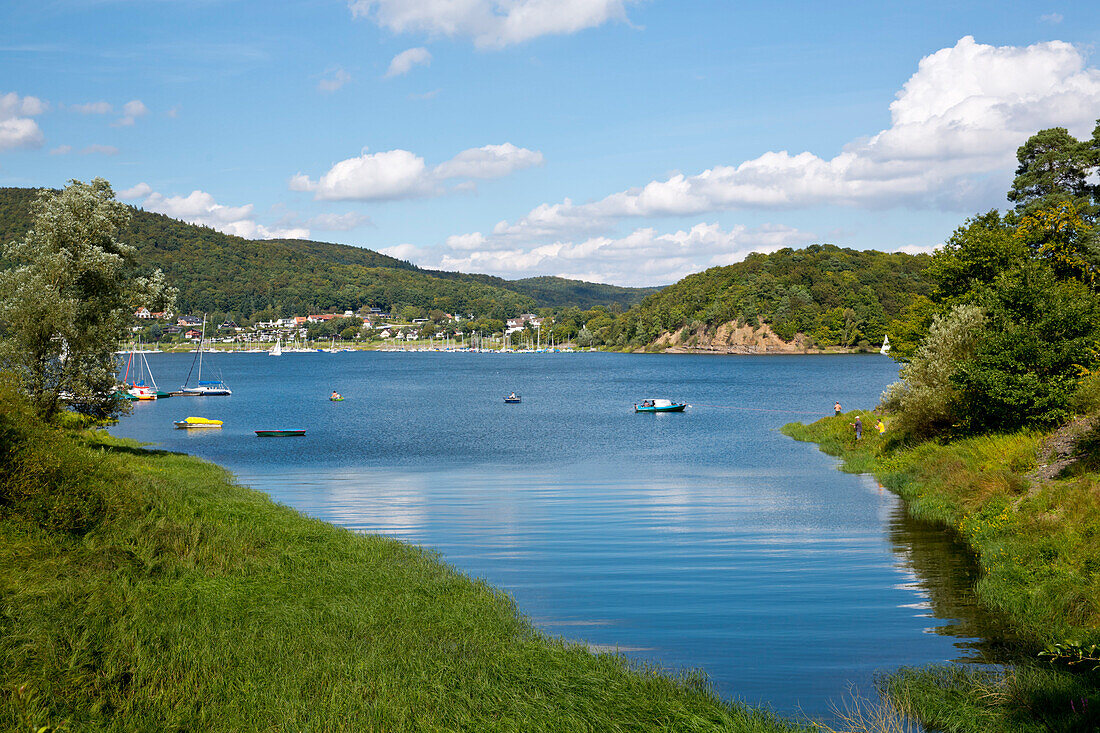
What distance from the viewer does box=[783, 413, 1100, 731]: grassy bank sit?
37.6 ft

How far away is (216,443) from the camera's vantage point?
55.8 m

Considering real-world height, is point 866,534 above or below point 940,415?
below

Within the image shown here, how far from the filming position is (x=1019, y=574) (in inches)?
691

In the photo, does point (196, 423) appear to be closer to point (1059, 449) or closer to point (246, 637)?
point (246, 637)

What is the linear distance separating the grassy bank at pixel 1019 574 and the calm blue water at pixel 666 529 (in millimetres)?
957

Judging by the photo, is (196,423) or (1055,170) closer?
(1055,170)

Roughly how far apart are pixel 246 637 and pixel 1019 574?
15.2 metres

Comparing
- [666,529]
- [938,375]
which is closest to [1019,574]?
[666,529]

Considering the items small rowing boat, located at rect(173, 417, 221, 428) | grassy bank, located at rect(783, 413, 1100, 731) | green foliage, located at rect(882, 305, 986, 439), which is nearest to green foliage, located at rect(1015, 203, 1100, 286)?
green foliage, located at rect(882, 305, 986, 439)

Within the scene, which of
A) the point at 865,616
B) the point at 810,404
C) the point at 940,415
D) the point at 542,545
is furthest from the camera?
the point at 810,404

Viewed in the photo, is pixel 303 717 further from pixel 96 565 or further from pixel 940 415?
pixel 940 415

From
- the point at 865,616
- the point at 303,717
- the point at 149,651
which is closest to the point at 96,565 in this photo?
the point at 149,651

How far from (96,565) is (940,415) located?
1165 inches

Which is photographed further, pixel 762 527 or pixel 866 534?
pixel 762 527
